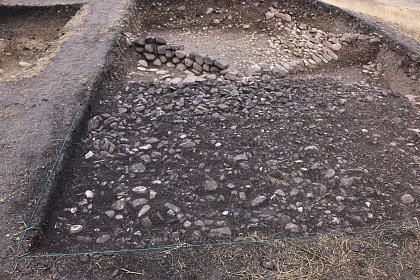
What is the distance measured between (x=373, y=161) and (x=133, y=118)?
11.7 ft

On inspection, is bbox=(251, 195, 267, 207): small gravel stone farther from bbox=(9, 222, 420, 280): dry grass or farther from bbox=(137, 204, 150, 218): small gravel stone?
bbox=(137, 204, 150, 218): small gravel stone

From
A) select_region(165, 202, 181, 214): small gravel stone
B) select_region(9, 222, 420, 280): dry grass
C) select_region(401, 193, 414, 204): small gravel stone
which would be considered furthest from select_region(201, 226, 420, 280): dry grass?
select_region(165, 202, 181, 214): small gravel stone

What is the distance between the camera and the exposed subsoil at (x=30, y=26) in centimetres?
916

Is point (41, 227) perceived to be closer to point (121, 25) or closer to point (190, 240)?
point (190, 240)

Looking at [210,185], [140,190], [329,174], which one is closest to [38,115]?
[140,190]

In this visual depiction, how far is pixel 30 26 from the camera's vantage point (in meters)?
10.2

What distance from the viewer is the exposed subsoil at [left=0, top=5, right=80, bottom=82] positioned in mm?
9156

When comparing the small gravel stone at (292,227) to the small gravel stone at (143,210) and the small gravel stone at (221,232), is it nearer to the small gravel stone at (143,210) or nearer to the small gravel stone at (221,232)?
the small gravel stone at (221,232)

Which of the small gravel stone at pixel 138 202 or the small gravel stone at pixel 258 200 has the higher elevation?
the small gravel stone at pixel 258 200

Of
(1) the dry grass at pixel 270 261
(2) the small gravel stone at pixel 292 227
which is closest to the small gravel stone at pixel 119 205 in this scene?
(1) the dry grass at pixel 270 261

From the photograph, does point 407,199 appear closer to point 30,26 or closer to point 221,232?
point 221,232

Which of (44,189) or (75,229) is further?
(44,189)

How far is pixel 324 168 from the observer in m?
4.46

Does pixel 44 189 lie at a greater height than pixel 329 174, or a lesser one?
lesser
